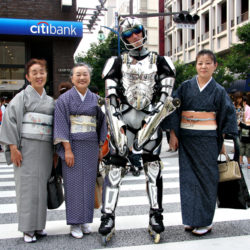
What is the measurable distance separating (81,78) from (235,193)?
1840 mm

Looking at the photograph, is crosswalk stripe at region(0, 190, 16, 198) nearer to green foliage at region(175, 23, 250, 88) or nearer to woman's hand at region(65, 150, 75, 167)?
woman's hand at region(65, 150, 75, 167)

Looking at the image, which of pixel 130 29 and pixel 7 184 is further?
pixel 7 184

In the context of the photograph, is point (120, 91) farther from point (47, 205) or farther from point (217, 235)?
point (217, 235)

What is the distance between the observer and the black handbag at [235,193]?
10.3 ft

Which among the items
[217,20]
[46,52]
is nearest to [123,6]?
[217,20]

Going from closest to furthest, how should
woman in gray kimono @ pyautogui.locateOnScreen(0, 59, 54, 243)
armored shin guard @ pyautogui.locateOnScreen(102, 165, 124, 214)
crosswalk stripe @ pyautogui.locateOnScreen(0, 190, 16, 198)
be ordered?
woman in gray kimono @ pyautogui.locateOnScreen(0, 59, 54, 243) < armored shin guard @ pyautogui.locateOnScreen(102, 165, 124, 214) < crosswalk stripe @ pyautogui.locateOnScreen(0, 190, 16, 198)

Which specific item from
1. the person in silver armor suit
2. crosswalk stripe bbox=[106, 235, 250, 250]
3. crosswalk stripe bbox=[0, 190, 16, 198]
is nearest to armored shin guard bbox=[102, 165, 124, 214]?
the person in silver armor suit

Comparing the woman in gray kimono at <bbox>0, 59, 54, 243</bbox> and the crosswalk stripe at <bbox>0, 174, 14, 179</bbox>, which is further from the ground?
the woman in gray kimono at <bbox>0, 59, 54, 243</bbox>

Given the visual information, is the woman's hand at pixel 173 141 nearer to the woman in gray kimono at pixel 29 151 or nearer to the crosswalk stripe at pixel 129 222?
the crosswalk stripe at pixel 129 222

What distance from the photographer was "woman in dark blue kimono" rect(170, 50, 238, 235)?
305 centimetres

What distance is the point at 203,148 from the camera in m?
3.07

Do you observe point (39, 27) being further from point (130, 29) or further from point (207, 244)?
point (207, 244)

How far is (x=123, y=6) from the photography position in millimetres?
57781

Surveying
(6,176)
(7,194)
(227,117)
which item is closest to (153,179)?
(227,117)
